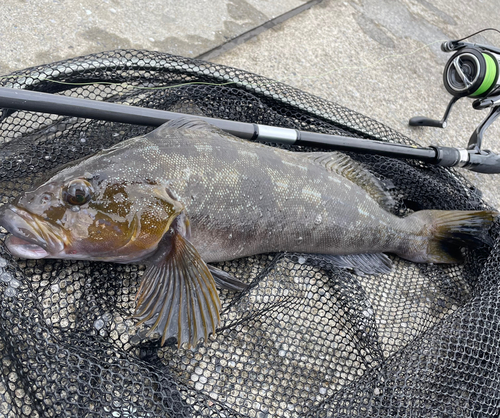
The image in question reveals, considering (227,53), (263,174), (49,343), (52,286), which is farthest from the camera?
(227,53)

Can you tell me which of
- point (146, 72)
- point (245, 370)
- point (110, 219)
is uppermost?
point (146, 72)

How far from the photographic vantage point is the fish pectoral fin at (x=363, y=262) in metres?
2.70

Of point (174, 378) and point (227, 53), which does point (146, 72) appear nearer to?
point (227, 53)

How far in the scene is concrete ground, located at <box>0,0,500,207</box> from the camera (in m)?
3.78

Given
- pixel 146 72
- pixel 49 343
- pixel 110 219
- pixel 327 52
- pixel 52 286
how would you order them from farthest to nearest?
pixel 327 52, pixel 146 72, pixel 52 286, pixel 110 219, pixel 49 343

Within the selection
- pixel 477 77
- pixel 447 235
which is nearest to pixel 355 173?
pixel 447 235

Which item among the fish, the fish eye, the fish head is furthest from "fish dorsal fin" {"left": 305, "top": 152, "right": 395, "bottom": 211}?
the fish eye

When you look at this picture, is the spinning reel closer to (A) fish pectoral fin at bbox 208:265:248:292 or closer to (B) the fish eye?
(A) fish pectoral fin at bbox 208:265:248:292

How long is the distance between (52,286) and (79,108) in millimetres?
991

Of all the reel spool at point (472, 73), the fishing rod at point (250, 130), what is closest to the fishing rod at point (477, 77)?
the reel spool at point (472, 73)

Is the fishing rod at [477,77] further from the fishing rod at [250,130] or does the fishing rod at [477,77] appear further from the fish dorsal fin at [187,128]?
the fish dorsal fin at [187,128]

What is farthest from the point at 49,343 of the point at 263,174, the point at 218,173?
the point at 263,174

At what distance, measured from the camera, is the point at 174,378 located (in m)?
2.00

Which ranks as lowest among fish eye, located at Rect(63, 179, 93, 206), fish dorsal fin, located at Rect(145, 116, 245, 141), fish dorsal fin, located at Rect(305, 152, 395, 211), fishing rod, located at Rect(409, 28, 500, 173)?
fish dorsal fin, located at Rect(305, 152, 395, 211)
